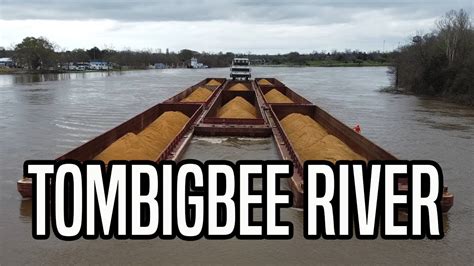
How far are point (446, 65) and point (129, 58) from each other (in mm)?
107273

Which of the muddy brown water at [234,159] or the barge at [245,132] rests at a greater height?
the barge at [245,132]

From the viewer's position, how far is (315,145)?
1161 cm

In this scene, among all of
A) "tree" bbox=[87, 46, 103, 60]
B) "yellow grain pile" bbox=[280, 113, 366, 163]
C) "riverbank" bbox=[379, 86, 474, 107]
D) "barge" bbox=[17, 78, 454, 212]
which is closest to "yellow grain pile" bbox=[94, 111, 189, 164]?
"barge" bbox=[17, 78, 454, 212]

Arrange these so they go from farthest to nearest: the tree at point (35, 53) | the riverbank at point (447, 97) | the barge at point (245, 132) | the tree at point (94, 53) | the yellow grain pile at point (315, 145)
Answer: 1. the tree at point (94, 53)
2. the tree at point (35, 53)
3. the riverbank at point (447, 97)
4. the yellow grain pile at point (315, 145)
5. the barge at point (245, 132)

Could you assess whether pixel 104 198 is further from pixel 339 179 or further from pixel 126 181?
pixel 339 179

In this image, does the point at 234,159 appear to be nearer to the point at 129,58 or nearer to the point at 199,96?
the point at 199,96

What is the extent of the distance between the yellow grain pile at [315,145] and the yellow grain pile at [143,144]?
367 centimetres

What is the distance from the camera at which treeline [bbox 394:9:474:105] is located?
31219 mm

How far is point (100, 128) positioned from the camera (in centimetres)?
1820

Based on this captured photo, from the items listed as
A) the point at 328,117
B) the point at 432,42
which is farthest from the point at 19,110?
the point at 432,42

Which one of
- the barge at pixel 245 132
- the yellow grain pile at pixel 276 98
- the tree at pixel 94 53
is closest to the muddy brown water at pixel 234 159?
the barge at pixel 245 132

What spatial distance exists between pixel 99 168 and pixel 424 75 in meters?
35.4

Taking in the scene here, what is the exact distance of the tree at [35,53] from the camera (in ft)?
258

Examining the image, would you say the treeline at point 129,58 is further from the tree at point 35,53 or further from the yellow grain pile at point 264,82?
the yellow grain pile at point 264,82
